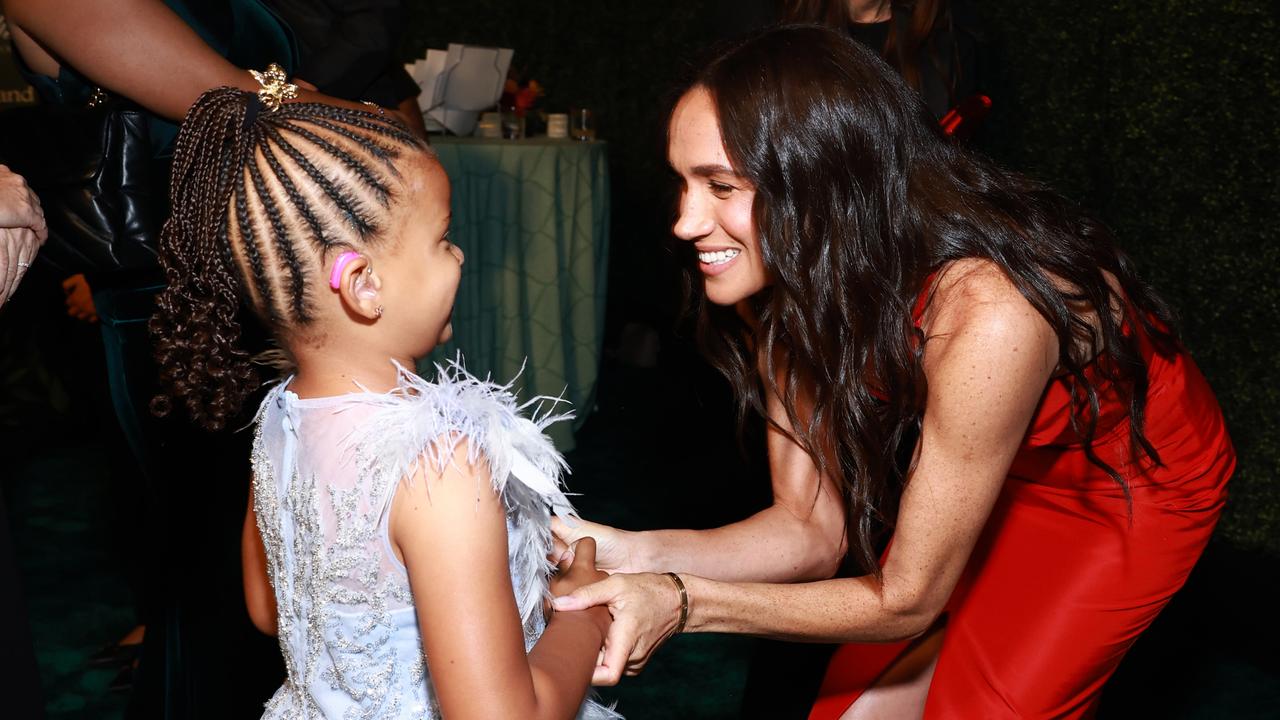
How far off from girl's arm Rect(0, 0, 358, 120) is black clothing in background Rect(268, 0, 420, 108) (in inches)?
20.4

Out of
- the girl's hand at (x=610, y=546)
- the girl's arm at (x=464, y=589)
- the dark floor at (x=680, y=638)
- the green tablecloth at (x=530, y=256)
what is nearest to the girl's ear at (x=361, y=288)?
the girl's arm at (x=464, y=589)

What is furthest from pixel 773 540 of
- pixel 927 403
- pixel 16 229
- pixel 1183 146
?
pixel 1183 146

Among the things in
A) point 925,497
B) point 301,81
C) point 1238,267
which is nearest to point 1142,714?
point 1238,267

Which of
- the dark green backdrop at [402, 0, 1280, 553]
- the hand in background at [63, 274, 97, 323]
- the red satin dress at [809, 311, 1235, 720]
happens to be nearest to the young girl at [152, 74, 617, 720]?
the red satin dress at [809, 311, 1235, 720]

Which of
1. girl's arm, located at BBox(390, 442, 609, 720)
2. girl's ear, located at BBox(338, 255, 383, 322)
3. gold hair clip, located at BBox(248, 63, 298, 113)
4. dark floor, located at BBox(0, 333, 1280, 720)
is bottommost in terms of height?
dark floor, located at BBox(0, 333, 1280, 720)

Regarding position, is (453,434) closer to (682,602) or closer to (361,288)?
(361,288)

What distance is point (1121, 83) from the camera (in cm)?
299

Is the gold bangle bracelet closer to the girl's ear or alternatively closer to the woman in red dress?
the woman in red dress

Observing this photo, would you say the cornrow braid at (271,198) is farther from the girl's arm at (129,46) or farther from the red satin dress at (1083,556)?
the red satin dress at (1083,556)

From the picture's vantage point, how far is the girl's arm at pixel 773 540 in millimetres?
1629

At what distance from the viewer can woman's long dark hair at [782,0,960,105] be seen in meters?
2.38

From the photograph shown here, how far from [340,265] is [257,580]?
559mm

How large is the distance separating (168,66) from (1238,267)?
2.56 meters

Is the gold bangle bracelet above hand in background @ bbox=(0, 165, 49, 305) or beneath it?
beneath
